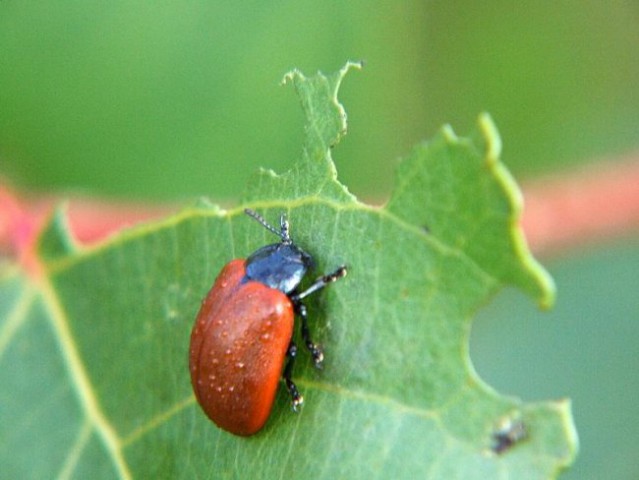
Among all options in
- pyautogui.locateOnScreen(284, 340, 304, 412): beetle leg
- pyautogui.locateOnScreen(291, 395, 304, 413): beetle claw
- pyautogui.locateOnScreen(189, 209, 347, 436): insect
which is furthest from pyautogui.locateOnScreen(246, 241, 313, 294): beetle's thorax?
pyautogui.locateOnScreen(291, 395, 304, 413): beetle claw

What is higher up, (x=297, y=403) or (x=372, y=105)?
(x=297, y=403)

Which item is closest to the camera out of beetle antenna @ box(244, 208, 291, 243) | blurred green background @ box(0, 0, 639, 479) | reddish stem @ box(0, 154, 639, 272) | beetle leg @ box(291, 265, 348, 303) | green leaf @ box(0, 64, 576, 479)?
green leaf @ box(0, 64, 576, 479)

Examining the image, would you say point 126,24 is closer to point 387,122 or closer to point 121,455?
point 387,122

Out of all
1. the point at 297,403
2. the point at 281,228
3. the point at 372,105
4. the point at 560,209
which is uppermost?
the point at 281,228

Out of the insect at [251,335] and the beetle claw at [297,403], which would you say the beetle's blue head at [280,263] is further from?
the beetle claw at [297,403]

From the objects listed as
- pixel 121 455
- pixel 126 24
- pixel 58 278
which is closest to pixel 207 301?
pixel 121 455

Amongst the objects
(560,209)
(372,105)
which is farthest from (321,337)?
(372,105)

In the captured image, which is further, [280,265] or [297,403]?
[280,265]

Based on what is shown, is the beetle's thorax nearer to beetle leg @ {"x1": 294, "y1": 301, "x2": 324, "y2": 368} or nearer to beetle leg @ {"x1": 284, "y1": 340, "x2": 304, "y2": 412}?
beetle leg @ {"x1": 294, "y1": 301, "x2": 324, "y2": 368}

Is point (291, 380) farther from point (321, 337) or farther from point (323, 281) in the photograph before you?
point (323, 281)
